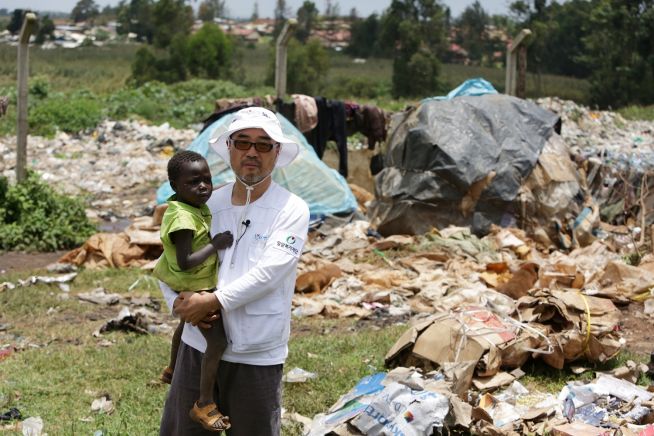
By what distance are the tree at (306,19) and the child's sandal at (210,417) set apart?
240 feet

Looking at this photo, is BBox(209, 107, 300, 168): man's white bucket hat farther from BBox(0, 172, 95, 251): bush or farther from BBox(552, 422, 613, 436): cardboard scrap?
BBox(0, 172, 95, 251): bush

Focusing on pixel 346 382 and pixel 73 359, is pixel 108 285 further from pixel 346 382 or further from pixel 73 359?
pixel 346 382

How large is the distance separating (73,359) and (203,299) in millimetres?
2852

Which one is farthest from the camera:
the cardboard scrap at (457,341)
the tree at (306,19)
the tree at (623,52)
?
the tree at (306,19)

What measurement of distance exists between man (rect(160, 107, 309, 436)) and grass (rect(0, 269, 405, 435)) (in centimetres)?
142

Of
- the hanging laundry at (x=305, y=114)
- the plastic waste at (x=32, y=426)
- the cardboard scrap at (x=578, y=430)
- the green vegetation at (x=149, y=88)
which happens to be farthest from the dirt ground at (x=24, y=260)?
the green vegetation at (x=149, y=88)

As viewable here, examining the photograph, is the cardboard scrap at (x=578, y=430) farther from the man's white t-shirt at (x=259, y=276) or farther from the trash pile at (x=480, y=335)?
the man's white t-shirt at (x=259, y=276)

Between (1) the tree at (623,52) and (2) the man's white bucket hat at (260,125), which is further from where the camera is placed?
(1) the tree at (623,52)

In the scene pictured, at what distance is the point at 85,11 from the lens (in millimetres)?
111375

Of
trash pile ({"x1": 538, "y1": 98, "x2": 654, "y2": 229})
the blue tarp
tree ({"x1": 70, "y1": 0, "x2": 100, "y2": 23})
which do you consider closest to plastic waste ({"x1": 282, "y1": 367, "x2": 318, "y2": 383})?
trash pile ({"x1": 538, "y1": 98, "x2": 654, "y2": 229})

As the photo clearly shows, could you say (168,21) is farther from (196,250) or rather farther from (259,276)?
(259,276)

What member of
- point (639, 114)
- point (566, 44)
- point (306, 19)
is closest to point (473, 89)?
point (639, 114)

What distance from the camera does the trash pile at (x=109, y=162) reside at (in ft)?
39.2

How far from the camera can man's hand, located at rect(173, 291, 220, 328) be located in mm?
2588
